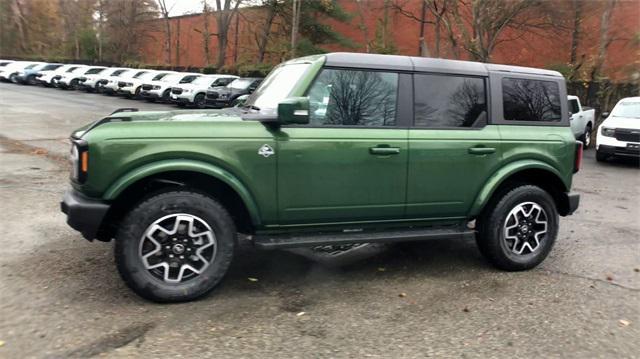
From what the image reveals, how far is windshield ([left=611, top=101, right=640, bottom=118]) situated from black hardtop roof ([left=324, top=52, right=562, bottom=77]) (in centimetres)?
1005

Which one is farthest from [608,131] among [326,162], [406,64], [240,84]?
[240,84]

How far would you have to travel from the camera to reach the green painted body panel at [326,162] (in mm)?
3977

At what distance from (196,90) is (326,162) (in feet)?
71.4

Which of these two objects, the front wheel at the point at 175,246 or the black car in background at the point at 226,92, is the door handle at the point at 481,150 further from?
the black car in background at the point at 226,92

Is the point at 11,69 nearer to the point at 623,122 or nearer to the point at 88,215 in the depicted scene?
the point at 623,122

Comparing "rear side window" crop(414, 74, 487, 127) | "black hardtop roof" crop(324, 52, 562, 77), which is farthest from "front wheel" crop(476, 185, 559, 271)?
"black hardtop roof" crop(324, 52, 562, 77)

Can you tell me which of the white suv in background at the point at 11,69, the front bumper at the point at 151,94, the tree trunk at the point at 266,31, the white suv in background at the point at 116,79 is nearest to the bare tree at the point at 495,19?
the front bumper at the point at 151,94

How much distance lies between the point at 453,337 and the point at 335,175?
1.50 meters

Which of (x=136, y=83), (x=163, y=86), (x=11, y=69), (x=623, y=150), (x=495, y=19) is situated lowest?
(x=623, y=150)

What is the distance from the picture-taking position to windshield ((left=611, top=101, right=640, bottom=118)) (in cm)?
1352

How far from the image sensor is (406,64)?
15.7ft

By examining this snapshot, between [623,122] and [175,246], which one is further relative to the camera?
[623,122]

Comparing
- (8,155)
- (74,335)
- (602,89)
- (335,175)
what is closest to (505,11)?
(602,89)

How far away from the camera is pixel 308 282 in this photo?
476cm
